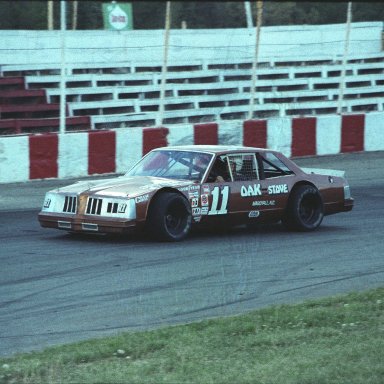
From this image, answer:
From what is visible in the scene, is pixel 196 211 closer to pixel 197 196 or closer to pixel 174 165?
pixel 197 196

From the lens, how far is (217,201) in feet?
37.4

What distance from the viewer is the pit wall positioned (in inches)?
626

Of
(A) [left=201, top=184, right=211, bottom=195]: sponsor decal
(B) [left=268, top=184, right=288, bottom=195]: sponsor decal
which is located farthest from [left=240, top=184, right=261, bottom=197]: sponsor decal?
(A) [left=201, top=184, right=211, bottom=195]: sponsor decal

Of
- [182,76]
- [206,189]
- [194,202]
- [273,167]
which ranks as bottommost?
[194,202]

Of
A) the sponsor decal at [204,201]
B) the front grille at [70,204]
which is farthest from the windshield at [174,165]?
the front grille at [70,204]

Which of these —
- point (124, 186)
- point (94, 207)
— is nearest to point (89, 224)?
point (94, 207)

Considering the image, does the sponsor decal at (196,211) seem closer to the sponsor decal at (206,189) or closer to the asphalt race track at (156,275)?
the sponsor decal at (206,189)

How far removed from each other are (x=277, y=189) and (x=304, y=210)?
577 mm

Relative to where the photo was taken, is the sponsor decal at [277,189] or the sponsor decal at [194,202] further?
the sponsor decal at [277,189]

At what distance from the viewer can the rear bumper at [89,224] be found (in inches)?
419

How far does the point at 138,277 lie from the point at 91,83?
14.2m

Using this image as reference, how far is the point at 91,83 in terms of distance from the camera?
22844 mm

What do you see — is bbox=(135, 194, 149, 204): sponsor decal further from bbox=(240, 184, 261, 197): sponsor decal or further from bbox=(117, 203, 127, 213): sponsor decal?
bbox=(240, 184, 261, 197): sponsor decal

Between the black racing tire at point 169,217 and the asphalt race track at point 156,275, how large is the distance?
0.48ft
